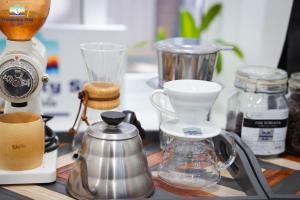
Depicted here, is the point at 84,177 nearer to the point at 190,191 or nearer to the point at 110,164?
the point at 110,164

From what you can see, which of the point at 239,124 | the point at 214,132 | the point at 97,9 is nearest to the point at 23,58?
the point at 214,132

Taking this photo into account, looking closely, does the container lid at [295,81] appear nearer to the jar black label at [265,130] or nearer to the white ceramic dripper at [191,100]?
the jar black label at [265,130]

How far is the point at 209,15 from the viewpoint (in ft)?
5.24

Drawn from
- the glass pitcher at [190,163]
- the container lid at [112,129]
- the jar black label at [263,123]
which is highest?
the container lid at [112,129]

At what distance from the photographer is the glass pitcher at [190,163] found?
0.93 metres

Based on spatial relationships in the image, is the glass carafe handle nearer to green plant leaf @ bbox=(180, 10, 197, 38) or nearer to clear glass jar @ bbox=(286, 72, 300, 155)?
clear glass jar @ bbox=(286, 72, 300, 155)

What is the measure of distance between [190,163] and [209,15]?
0.78 metres

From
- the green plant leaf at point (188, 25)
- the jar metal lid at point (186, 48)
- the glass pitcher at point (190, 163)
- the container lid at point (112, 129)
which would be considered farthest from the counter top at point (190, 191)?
the green plant leaf at point (188, 25)

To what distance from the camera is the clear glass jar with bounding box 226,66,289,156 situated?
1044 mm

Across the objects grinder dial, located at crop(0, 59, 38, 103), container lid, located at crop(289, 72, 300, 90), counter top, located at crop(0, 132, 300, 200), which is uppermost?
grinder dial, located at crop(0, 59, 38, 103)

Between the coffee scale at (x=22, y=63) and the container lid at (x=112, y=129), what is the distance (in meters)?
0.13

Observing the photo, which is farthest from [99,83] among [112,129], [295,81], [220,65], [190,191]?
[220,65]

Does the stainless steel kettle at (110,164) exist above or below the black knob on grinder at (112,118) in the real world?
below

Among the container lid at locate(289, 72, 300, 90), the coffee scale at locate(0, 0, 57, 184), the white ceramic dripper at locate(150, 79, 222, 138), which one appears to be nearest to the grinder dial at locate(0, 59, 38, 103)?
the coffee scale at locate(0, 0, 57, 184)
